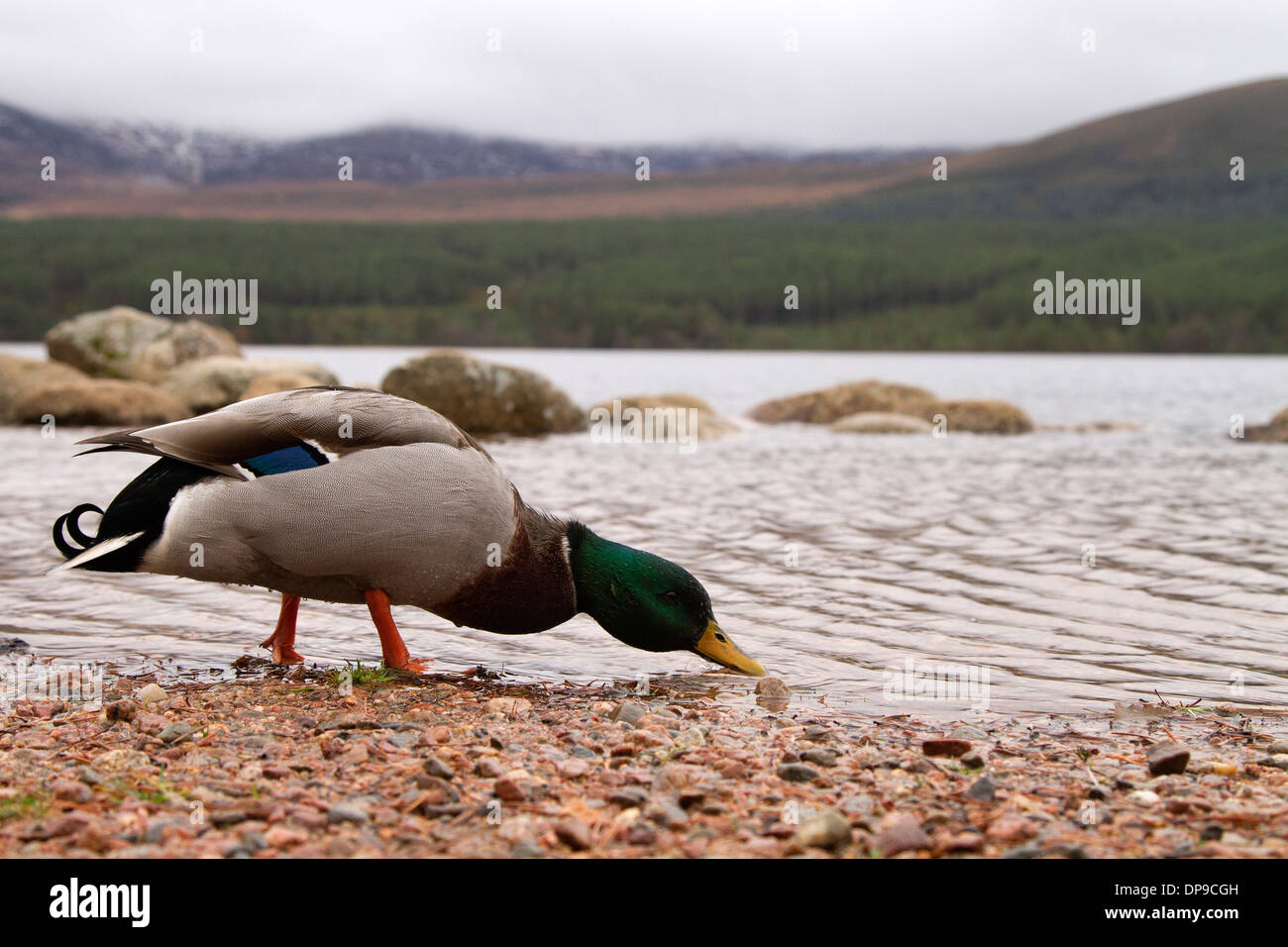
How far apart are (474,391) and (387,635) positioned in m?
16.8

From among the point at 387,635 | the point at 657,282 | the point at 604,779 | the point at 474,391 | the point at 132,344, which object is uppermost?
the point at 657,282

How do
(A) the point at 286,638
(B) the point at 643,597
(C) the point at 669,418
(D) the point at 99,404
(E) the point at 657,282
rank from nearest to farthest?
1. (B) the point at 643,597
2. (A) the point at 286,638
3. (D) the point at 99,404
4. (C) the point at 669,418
5. (E) the point at 657,282

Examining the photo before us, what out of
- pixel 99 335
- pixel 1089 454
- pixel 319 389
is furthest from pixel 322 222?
pixel 319 389

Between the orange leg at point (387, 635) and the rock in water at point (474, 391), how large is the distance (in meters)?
16.2

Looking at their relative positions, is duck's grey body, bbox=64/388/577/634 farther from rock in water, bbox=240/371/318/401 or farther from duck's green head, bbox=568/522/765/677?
rock in water, bbox=240/371/318/401

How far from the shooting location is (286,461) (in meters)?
5.41

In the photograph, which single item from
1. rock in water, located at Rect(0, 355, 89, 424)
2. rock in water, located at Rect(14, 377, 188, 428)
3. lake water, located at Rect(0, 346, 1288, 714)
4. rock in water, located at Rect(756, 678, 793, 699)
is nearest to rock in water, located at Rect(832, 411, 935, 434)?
lake water, located at Rect(0, 346, 1288, 714)

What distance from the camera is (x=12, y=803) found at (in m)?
3.74

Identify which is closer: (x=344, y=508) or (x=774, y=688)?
(x=344, y=508)

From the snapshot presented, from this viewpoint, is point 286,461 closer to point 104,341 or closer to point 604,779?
point 604,779

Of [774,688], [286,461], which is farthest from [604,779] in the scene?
[286,461]

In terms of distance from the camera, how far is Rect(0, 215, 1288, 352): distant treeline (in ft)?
356

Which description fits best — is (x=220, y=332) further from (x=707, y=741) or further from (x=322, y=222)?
(x=322, y=222)

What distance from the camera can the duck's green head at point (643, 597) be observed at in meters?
5.88
